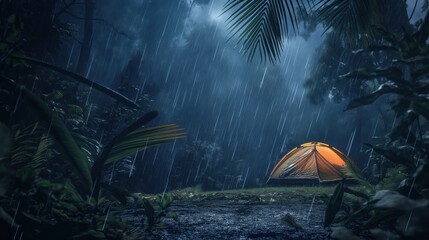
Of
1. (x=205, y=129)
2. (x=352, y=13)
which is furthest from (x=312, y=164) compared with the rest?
(x=205, y=129)

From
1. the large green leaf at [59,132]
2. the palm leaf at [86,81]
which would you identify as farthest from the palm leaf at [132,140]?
the large green leaf at [59,132]

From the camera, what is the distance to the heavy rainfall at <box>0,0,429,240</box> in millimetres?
1547

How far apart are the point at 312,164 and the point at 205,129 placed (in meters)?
18.9

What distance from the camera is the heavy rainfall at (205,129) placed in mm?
1547

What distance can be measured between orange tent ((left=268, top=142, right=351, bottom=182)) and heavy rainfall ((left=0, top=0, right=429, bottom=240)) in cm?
4

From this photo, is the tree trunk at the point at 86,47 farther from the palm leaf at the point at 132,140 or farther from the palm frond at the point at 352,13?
the palm leaf at the point at 132,140

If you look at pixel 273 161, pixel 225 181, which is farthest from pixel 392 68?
pixel 273 161

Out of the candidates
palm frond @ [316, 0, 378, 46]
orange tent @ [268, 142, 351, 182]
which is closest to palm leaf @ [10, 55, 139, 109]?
palm frond @ [316, 0, 378, 46]

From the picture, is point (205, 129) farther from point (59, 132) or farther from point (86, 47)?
point (59, 132)

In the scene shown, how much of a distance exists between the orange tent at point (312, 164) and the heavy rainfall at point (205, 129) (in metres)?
0.04

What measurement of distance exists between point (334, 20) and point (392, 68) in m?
1.39

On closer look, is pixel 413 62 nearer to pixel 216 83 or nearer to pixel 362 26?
pixel 362 26

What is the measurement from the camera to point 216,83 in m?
31.4

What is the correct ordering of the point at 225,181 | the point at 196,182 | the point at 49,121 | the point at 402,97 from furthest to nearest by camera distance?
the point at 225,181 → the point at 196,182 → the point at 402,97 → the point at 49,121
